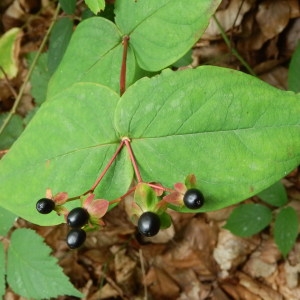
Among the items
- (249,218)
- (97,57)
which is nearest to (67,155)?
(97,57)

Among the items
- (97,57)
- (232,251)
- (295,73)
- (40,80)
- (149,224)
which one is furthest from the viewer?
(232,251)

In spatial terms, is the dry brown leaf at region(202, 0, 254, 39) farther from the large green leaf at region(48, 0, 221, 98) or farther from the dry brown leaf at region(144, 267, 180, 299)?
the dry brown leaf at region(144, 267, 180, 299)

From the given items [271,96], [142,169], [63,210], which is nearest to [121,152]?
[142,169]

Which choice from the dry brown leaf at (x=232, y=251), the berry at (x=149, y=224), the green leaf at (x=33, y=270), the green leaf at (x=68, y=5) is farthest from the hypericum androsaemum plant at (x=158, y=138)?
the dry brown leaf at (x=232, y=251)

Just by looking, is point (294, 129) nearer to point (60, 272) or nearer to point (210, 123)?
point (210, 123)

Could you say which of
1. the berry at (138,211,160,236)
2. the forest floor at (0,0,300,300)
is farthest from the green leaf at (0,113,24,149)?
the berry at (138,211,160,236)

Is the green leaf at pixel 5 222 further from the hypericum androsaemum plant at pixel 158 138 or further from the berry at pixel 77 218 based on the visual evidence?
the berry at pixel 77 218

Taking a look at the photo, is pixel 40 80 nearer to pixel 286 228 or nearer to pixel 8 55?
pixel 8 55
